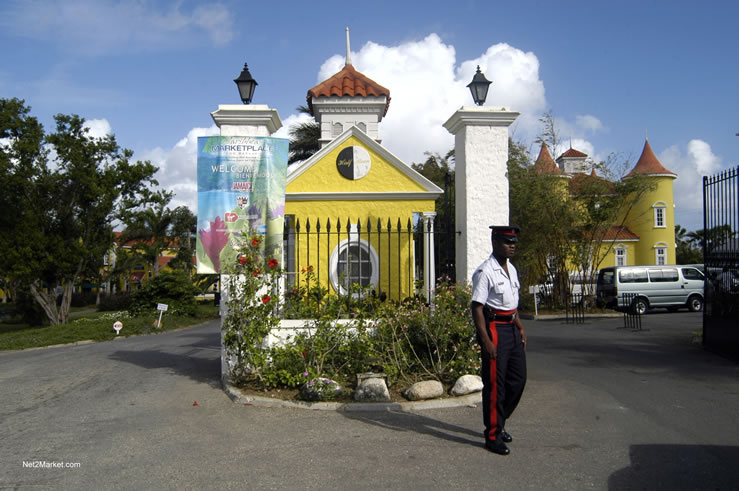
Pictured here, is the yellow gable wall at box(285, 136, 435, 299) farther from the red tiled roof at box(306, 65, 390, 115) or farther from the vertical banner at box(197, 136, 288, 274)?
the red tiled roof at box(306, 65, 390, 115)

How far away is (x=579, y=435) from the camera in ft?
17.0

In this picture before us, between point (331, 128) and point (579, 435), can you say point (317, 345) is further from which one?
point (331, 128)

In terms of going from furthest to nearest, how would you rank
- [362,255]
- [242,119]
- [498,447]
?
[362,255] → [242,119] → [498,447]

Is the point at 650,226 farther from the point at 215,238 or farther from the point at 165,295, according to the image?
the point at 215,238

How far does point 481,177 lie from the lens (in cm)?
804

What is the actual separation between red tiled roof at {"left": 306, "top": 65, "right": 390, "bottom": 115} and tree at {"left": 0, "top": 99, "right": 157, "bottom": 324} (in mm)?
10393

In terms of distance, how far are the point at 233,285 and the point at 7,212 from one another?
20948 mm

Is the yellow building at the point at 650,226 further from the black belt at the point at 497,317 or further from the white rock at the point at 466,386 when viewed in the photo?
the black belt at the point at 497,317

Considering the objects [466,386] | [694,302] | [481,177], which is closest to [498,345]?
[466,386]

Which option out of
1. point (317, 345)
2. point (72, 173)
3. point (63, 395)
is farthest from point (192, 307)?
point (317, 345)

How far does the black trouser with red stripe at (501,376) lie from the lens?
4.75 metres

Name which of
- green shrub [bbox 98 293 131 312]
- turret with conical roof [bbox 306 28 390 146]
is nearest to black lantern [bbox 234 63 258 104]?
turret with conical roof [bbox 306 28 390 146]

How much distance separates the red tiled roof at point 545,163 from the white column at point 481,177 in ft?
50.0

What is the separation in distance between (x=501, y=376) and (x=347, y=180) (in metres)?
7.64
